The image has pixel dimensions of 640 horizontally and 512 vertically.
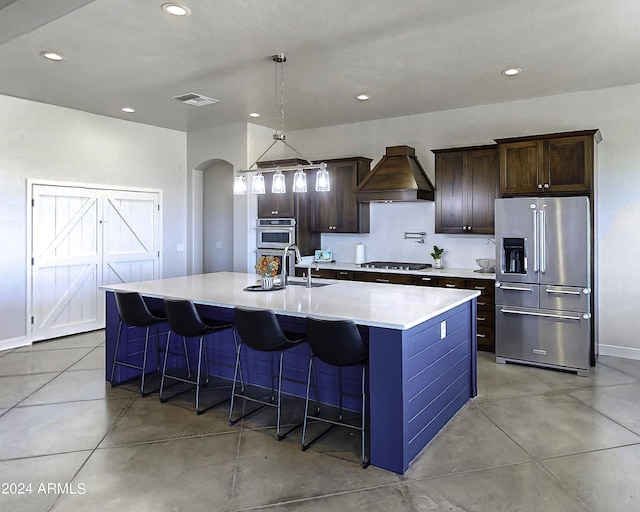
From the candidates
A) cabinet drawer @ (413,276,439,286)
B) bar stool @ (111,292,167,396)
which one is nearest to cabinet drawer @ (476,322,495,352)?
cabinet drawer @ (413,276,439,286)

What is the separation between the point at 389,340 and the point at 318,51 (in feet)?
8.74

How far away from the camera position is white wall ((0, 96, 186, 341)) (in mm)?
5531

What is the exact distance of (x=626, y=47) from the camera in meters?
4.00

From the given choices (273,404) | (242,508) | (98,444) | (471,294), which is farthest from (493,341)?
(98,444)

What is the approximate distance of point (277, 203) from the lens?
22.5 ft

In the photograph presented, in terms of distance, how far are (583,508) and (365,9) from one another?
3.34 meters

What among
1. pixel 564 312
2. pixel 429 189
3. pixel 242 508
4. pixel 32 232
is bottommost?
pixel 242 508

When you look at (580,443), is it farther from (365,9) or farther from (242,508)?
(365,9)

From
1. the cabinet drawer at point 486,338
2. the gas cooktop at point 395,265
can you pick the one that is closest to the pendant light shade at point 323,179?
the gas cooktop at point 395,265

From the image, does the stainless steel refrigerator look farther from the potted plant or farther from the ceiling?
the ceiling

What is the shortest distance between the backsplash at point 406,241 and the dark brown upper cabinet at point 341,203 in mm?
211

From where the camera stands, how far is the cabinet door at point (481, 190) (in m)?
5.55

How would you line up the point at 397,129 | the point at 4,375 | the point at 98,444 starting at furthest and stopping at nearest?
the point at 397,129 < the point at 4,375 < the point at 98,444

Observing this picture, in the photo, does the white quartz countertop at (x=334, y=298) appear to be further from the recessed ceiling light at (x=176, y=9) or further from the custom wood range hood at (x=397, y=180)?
the recessed ceiling light at (x=176, y=9)
